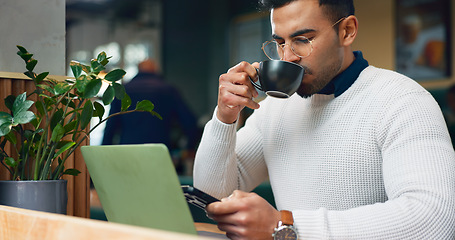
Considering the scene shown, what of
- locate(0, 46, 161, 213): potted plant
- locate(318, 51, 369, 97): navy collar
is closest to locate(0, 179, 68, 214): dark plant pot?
locate(0, 46, 161, 213): potted plant

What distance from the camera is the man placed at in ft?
2.95

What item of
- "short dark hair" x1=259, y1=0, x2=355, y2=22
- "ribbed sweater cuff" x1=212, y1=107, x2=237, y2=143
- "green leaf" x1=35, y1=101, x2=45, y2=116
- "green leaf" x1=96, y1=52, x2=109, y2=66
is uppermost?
"short dark hair" x1=259, y1=0, x2=355, y2=22

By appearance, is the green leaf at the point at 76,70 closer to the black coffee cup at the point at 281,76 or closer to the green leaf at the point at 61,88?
the green leaf at the point at 61,88

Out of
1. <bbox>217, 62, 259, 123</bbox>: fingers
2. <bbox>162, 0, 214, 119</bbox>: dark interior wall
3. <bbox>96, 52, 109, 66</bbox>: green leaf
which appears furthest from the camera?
<bbox>162, 0, 214, 119</bbox>: dark interior wall

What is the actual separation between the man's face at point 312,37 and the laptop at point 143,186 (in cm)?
63

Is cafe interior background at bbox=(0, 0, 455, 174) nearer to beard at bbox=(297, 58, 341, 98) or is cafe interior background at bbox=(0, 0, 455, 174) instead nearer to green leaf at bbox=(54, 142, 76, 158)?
beard at bbox=(297, 58, 341, 98)

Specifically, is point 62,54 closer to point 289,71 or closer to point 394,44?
point 289,71

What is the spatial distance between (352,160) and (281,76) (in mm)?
277

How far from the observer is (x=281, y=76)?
1083mm

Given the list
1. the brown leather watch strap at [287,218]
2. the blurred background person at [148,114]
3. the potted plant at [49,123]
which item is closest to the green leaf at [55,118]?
the potted plant at [49,123]

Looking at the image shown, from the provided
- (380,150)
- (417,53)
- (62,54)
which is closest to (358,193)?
(380,150)

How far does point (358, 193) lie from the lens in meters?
1.17

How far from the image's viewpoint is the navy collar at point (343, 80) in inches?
49.8

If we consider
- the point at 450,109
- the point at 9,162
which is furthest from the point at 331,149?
the point at 450,109
